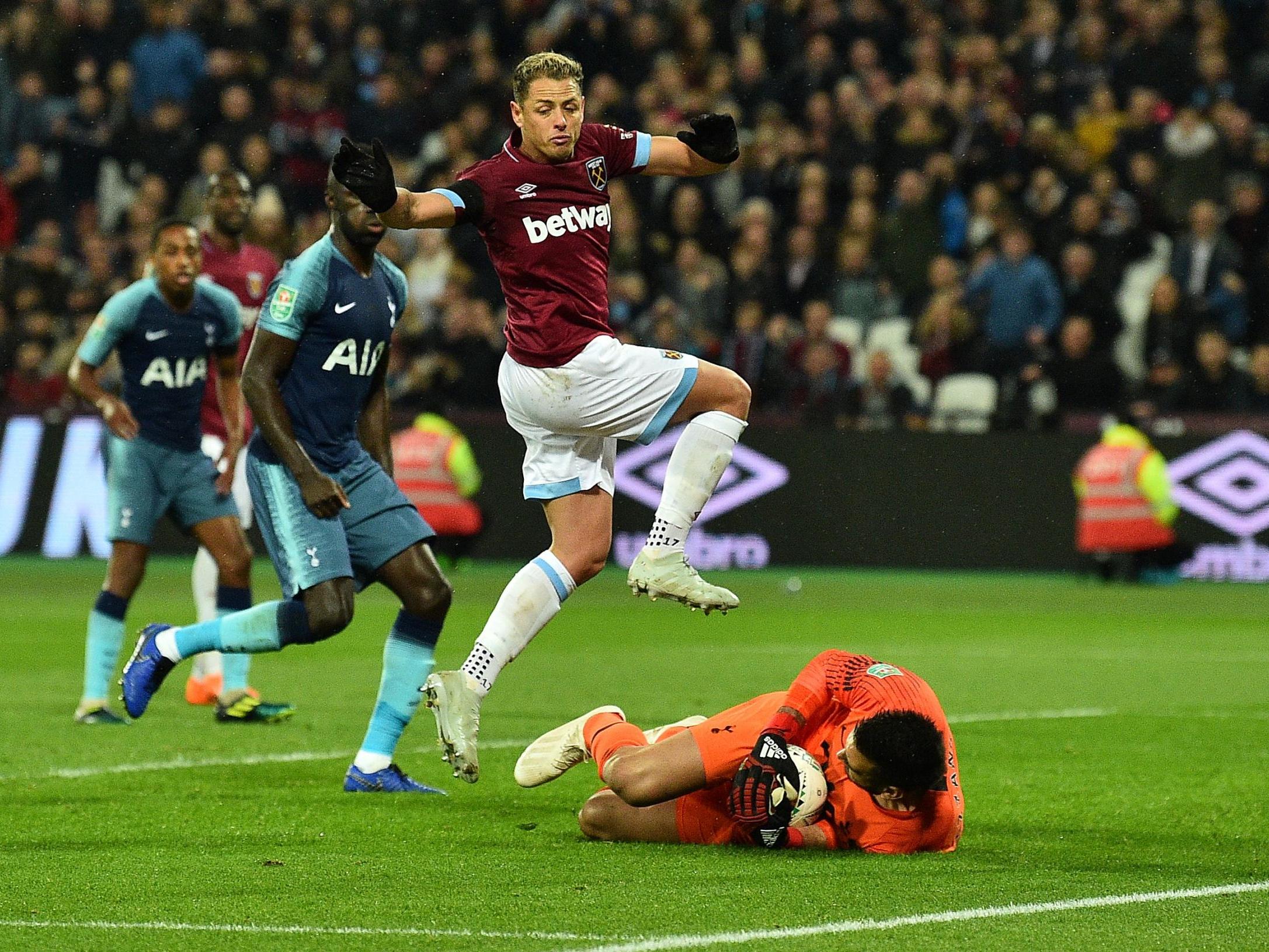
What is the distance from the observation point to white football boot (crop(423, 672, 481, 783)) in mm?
6531

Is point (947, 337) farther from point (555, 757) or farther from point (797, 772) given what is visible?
point (797, 772)

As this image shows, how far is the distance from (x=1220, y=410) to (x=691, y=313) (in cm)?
517

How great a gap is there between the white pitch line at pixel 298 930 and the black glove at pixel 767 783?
3.96ft

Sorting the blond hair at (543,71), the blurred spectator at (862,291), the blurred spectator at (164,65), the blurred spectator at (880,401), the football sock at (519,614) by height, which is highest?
the blurred spectator at (164,65)

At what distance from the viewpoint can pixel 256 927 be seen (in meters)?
5.11

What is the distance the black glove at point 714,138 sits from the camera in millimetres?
6961

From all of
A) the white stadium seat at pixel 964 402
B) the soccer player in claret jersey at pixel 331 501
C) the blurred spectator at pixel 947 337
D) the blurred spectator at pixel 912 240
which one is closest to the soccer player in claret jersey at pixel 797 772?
the soccer player in claret jersey at pixel 331 501

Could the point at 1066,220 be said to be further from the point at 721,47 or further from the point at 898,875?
the point at 898,875

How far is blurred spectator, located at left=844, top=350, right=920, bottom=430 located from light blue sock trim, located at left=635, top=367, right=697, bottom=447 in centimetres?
1187

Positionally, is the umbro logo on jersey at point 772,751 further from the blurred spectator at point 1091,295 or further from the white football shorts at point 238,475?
the blurred spectator at point 1091,295

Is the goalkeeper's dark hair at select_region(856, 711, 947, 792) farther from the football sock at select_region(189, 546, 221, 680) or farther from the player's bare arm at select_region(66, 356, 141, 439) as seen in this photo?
the football sock at select_region(189, 546, 221, 680)

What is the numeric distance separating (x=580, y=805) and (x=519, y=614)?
1.01 meters

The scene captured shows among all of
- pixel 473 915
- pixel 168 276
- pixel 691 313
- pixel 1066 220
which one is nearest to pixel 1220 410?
pixel 1066 220

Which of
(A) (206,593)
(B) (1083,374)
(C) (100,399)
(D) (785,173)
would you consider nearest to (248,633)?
(C) (100,399)
